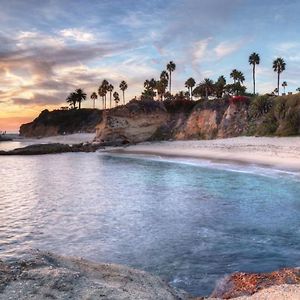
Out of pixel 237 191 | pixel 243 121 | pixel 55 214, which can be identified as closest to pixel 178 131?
pixel 243 121

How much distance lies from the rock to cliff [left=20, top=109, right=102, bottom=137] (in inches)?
5462

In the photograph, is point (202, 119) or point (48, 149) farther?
point (48, 149)

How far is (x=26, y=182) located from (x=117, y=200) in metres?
15.2

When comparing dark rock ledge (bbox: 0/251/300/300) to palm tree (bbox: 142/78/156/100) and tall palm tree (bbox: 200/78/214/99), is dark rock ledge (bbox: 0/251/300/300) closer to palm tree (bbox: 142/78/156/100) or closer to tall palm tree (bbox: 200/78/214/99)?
tall palm tree (bbox: 200/78/214/99)

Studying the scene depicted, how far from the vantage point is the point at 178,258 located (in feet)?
42.3

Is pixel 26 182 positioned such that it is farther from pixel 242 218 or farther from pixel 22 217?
pixel 242 218

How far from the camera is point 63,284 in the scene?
5.35m

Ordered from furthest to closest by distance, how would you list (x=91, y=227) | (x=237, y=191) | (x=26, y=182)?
(x=26, y=182)
(x=237, y=191)
(x=91, y=227)

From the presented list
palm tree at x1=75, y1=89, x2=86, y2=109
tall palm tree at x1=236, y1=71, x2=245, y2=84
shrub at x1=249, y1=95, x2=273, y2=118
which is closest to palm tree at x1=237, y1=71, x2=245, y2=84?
tall palm tree at x1=236, y1=71, x2=245, y2=84

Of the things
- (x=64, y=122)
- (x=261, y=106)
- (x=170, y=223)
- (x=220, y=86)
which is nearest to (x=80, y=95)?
(x=64, y=122)

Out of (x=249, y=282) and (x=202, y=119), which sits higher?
(x=202, y=119)

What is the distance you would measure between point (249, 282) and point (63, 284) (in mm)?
5862

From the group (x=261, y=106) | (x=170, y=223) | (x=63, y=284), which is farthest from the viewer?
(x=261, y=106)

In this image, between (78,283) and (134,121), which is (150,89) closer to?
(134,121)
